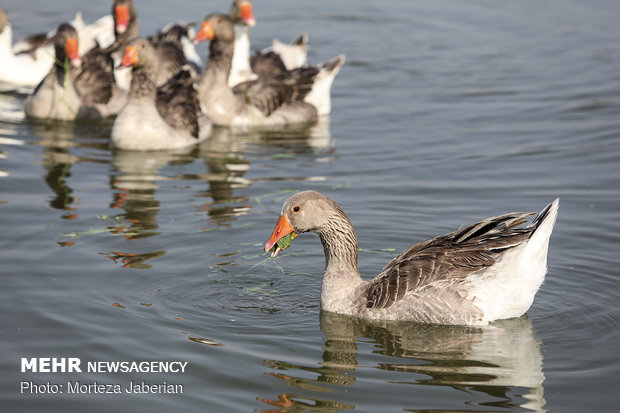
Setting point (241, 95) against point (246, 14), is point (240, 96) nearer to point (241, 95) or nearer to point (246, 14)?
point (241, 95)

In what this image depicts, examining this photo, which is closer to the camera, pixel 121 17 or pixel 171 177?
pixel 171 177

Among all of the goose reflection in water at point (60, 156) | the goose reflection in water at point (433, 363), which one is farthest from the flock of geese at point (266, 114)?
the goose reflection in water at point (60, 156)

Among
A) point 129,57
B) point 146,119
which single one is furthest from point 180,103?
point 129,57

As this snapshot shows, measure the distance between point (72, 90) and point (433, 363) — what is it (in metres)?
11.7

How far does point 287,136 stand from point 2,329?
9.30 metres

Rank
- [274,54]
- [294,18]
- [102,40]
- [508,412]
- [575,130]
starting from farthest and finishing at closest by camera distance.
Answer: [294,18], [102,40], [274,54], [575,130], [508,412]

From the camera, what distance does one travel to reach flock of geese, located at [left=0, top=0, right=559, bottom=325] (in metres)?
8.46

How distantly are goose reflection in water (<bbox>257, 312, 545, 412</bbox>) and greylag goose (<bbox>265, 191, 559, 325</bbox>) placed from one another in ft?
0.52

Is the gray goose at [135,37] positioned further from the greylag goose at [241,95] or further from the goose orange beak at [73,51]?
the goose orange beak at [73,51]

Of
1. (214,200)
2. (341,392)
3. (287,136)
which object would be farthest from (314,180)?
(341,392)

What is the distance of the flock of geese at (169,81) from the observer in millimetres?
15492

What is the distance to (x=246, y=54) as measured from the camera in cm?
1959

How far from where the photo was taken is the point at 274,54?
1995 centimetres

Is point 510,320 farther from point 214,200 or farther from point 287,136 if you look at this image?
point 287,136
